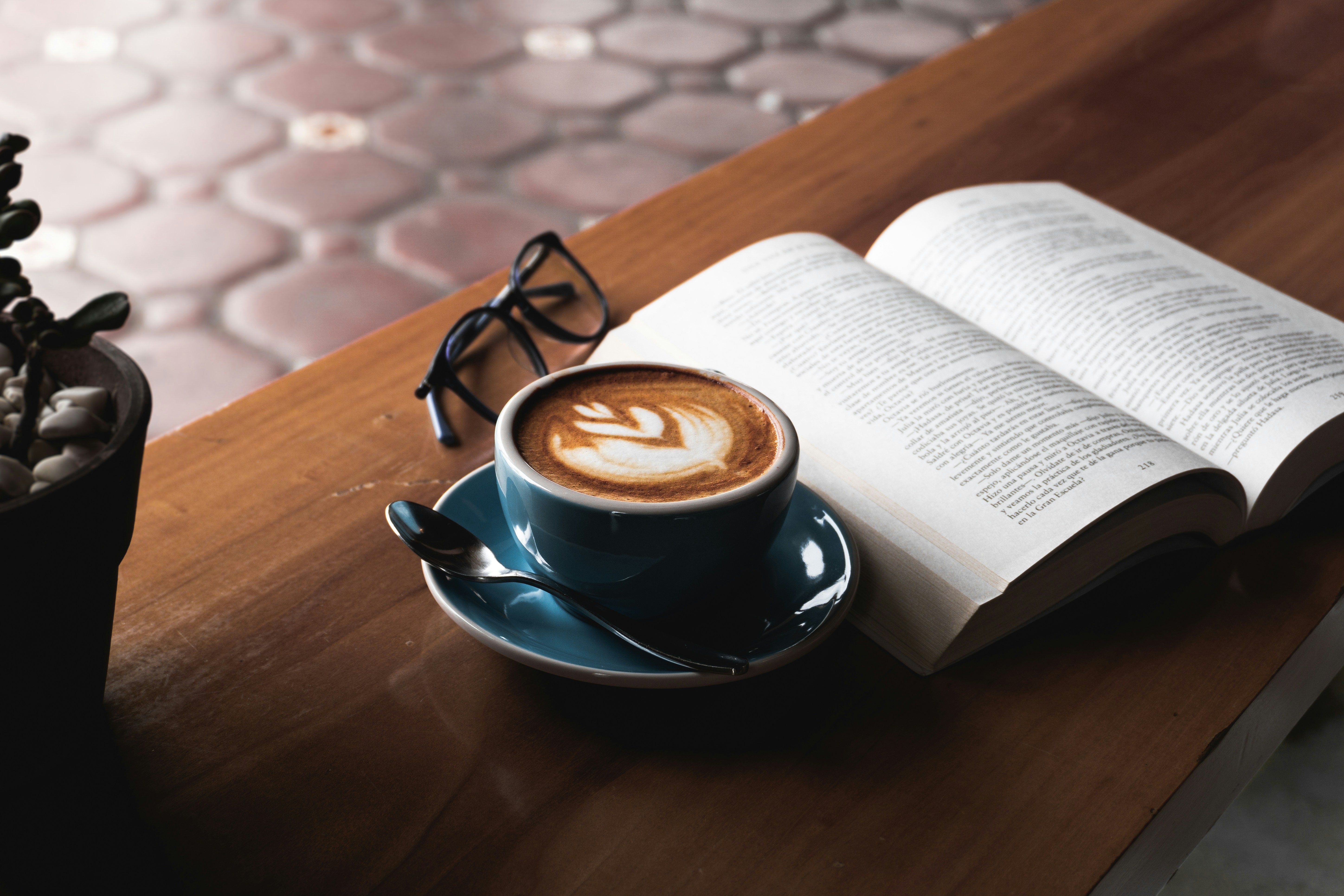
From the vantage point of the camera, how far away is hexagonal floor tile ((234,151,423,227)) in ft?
5.03

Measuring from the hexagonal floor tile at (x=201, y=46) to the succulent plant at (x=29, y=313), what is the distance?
1.75 m

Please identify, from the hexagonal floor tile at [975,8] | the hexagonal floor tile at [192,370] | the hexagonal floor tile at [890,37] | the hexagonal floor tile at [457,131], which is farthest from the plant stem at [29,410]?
the hexagonal floor tile at [975,8]

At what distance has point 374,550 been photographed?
19.1 inches

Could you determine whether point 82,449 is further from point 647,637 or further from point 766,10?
point 766,10

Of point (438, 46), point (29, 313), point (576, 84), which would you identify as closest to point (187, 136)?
point (438, 46)

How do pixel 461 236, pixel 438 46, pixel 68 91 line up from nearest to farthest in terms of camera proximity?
pixel 461 236
pixel 68 91
pixel 438 46

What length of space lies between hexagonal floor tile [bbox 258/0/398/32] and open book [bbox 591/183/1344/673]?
5.68 ft

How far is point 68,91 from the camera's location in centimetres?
176

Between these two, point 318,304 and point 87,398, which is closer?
point 87,398

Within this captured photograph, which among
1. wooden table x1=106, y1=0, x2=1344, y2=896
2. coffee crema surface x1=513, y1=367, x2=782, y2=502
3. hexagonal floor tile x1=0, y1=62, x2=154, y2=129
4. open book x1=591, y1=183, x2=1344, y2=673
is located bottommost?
hexagonal floor tile x1=0, y1=62, x2=154, y2=129

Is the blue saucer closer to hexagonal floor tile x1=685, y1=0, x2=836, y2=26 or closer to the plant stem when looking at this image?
the plant stem

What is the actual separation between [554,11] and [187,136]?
2.74 feet

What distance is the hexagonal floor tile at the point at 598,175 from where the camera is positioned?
158 cm

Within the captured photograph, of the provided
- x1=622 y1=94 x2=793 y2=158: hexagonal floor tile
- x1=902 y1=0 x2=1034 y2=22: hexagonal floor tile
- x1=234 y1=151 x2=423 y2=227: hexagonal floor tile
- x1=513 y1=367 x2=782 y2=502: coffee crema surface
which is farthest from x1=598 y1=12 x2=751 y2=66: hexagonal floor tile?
x1=513 y1=367 x2=782 y2=502: coffee crema surface
